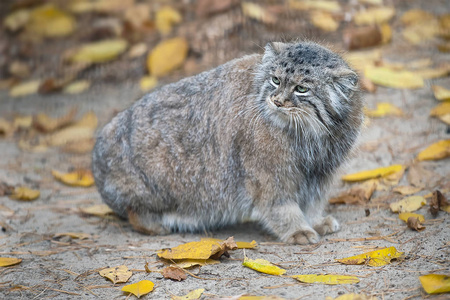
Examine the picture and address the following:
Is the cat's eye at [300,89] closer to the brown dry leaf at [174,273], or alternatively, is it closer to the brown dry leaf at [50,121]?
the brown dry leaf at [174,273]

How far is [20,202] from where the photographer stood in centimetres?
539

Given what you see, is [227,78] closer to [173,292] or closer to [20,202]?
[173,292]

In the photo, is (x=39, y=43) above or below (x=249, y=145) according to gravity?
above

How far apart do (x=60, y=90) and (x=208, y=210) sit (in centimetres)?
415

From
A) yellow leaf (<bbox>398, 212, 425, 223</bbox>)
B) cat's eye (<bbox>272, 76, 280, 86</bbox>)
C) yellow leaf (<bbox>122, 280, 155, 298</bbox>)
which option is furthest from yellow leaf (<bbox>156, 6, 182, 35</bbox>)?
yellow leaf (<bbox>122, 280, 155, 298</bbox>)

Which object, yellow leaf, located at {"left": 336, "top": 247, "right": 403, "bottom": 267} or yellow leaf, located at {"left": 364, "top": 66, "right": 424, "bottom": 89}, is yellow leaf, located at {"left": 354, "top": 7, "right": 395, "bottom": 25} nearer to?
yellow leaf, located at {"left": 364, "top": 66, "right": 424, "bottom": 89}

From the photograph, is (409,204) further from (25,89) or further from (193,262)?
(25,89)

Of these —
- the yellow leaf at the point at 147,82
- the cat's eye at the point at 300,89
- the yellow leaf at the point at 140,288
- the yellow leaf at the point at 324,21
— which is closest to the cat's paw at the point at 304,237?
the cat's eye at the point at 300,89

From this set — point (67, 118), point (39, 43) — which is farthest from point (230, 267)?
point (39, 43)

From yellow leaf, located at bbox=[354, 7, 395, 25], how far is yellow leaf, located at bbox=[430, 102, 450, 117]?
6.96ft

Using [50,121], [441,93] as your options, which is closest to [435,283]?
[441,93]

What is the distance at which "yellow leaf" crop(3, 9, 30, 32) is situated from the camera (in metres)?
8.84

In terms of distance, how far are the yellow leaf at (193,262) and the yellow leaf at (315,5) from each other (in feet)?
15.8

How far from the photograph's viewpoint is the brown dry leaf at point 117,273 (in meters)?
3.74
